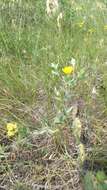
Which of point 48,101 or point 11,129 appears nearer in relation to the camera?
point 11,129

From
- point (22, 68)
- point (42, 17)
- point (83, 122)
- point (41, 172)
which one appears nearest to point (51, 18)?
point (42, 17)

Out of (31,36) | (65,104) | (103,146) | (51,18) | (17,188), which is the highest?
(51,18)

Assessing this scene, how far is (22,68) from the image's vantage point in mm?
1880

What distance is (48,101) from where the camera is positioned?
1683 millimetres

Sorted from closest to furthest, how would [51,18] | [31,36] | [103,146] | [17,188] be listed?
[17,188] → [103,146] → [31,36] → [51,18]

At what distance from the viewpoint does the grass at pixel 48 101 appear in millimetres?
1428

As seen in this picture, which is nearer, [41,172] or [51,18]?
[41,172]

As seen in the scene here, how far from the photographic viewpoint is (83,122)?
1586 millimetres

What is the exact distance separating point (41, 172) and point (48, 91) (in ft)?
1.38

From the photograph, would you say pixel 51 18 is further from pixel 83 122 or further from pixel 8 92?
pixel 83 122

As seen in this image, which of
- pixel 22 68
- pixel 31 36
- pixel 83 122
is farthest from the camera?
pixel 31 36

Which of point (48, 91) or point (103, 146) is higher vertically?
point (48, 91)

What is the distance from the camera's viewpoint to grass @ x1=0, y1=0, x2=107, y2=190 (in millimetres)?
1428

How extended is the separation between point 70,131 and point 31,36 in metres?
0.86
